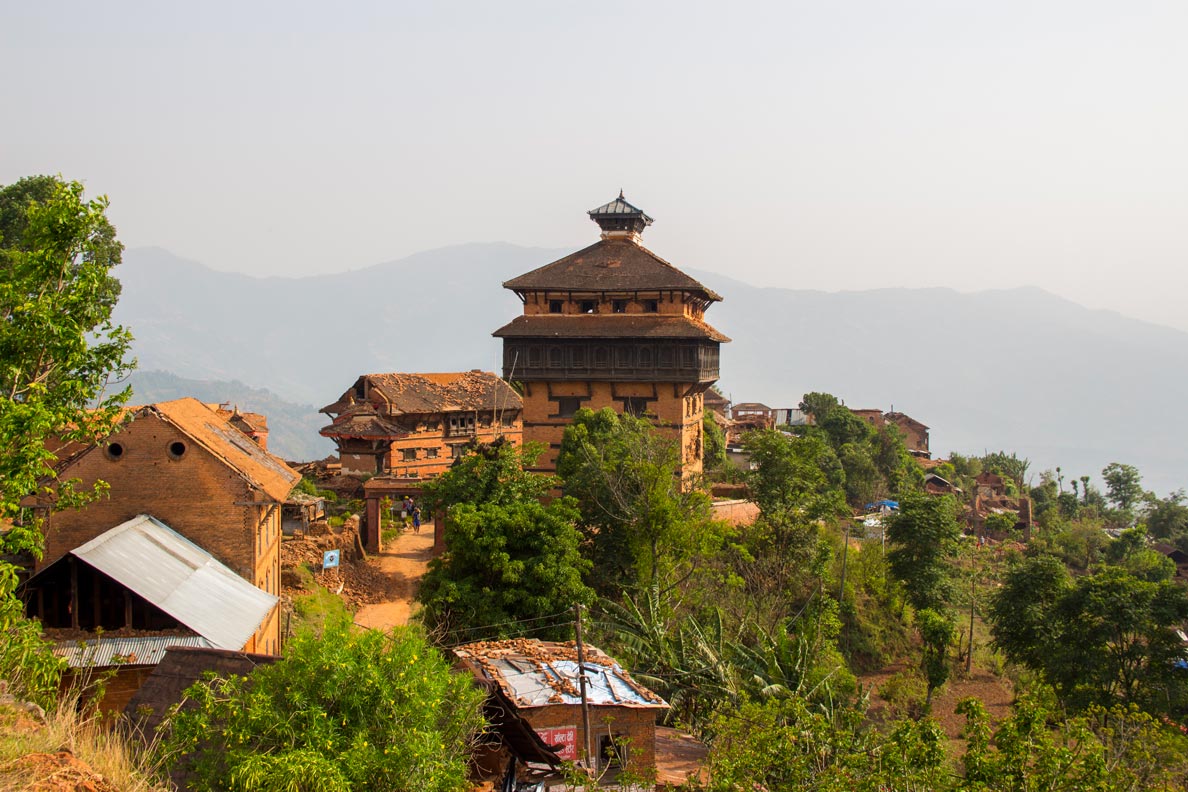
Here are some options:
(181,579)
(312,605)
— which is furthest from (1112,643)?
(181,579)

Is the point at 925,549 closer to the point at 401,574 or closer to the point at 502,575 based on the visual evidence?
the point at 401,574

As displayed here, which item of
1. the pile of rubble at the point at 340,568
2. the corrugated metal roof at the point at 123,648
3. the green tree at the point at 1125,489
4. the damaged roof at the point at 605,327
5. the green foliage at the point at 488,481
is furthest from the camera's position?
the green tree at the point at 1125,489

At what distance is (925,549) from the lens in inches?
1382

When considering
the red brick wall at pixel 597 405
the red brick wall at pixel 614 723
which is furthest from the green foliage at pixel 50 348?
the red brick wall at pixel 597 405

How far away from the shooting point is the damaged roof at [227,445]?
19.8 metres

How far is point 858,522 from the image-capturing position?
46188mm

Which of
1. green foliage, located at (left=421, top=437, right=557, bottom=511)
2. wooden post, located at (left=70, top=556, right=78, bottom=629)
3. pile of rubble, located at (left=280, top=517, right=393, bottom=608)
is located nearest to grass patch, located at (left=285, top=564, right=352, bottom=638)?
pile of rubble, located at (left=280, top=517, right=393, bottom=608)

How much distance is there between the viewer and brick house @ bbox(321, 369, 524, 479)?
44.0 m

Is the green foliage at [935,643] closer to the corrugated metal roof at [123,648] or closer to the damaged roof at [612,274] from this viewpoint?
the damaged roof at [612,274]

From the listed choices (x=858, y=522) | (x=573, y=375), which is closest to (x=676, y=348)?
(x=573, y=375)

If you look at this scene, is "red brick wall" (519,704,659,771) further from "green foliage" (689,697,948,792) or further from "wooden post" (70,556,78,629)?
"wooden post" (70,556,78,629)

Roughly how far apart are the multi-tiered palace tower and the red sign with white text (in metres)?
22.0

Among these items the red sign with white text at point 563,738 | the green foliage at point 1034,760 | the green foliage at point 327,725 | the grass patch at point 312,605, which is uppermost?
the green foliage at point 327,725

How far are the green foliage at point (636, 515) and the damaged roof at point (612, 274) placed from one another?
10118 millimetres
